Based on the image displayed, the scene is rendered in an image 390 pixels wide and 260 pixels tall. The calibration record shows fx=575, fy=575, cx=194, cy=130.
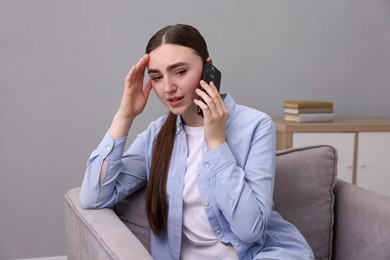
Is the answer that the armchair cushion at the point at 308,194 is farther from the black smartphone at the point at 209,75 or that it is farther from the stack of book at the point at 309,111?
the stack of book at the point at 309,111

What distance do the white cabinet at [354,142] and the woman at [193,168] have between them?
112 centimetres

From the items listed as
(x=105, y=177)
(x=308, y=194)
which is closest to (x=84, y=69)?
(x=105, y=177)

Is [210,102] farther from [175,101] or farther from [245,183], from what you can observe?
[245,183]

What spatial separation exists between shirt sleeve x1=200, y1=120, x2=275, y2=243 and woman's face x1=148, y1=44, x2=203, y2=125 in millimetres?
165

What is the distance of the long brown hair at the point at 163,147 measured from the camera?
1525mm

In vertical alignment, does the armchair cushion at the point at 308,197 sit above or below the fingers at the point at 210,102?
below

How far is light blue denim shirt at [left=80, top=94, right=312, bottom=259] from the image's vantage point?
1437 millimetres

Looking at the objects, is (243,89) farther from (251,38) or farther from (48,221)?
(48,221)

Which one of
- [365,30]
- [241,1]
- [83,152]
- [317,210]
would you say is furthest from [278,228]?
[365,30]

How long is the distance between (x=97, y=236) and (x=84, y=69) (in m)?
1.39

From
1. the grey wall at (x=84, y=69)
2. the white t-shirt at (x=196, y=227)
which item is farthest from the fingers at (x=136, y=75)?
the grey wall at (x=84, y=69)

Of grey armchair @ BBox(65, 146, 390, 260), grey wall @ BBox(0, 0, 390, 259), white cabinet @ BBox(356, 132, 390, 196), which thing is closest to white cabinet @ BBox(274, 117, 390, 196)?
white cabinet @ BBox(356, 132, 390, 196)

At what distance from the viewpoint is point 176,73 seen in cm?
151

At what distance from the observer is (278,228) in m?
1.61
